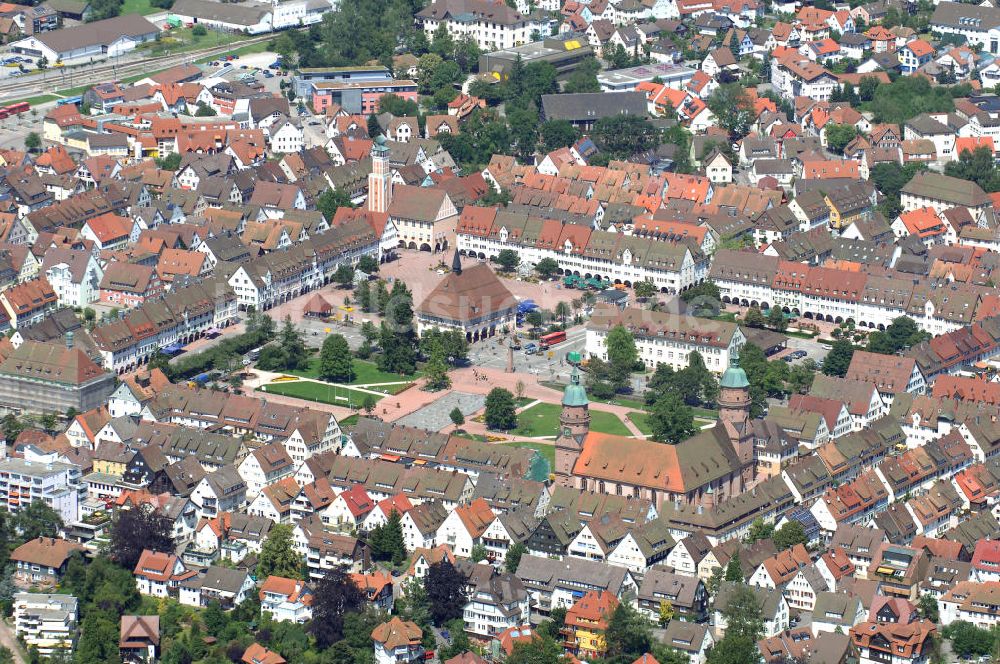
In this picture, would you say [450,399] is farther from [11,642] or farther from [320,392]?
[11,642]

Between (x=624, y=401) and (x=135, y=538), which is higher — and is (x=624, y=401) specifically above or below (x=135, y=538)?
below

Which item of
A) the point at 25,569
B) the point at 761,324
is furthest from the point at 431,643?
the point at 761,324

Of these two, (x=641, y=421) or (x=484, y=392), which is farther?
(x=484, y=392)

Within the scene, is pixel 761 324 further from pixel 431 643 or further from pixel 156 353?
pixel 431 643

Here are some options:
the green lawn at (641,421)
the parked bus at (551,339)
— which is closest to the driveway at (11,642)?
the green lawn at (641,421)

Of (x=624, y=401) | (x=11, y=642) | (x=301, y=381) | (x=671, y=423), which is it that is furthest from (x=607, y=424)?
(x=11, y=642)
